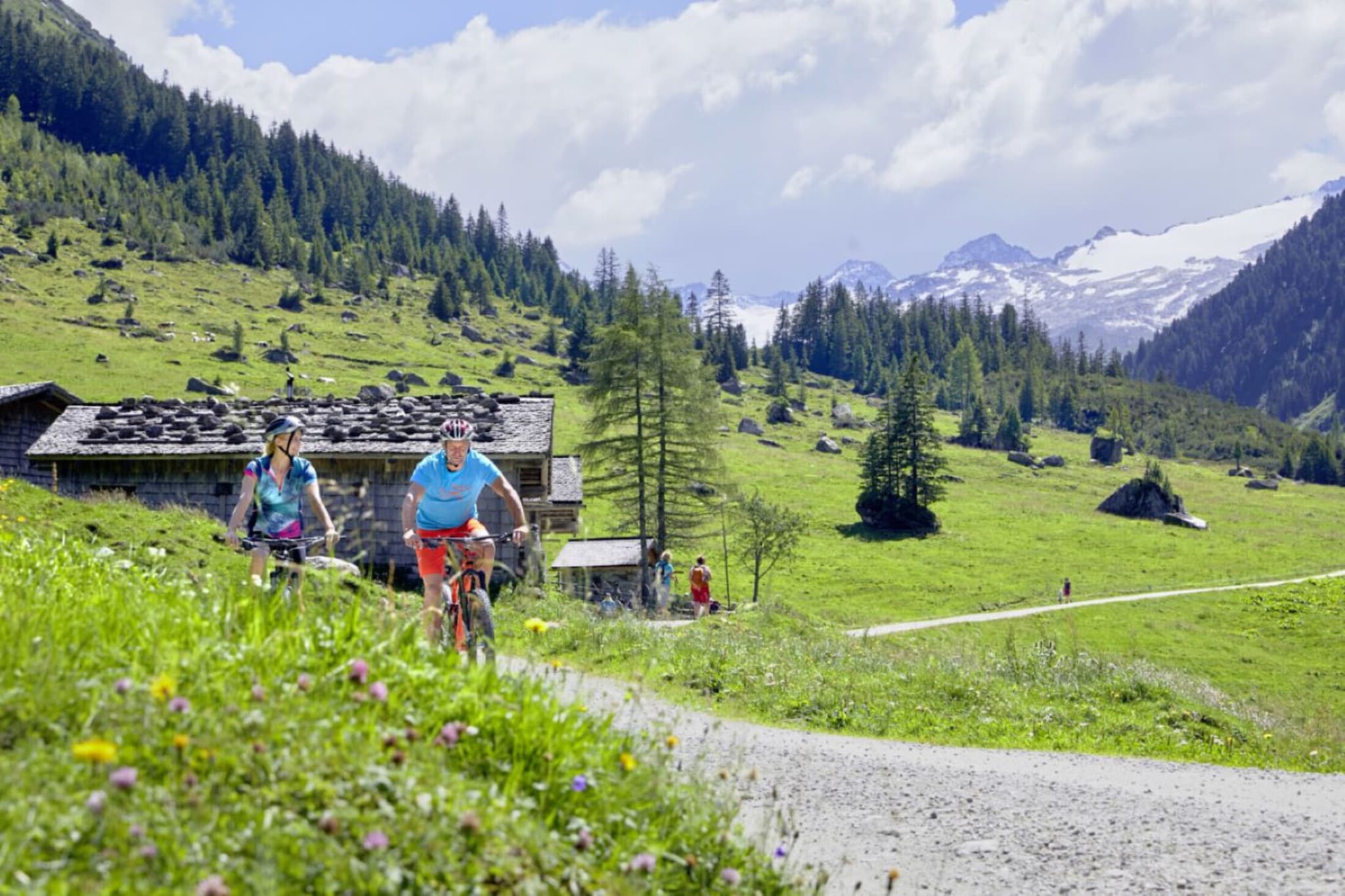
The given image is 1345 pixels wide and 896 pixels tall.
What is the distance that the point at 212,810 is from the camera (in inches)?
127

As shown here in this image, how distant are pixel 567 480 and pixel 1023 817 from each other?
3587 centimetres

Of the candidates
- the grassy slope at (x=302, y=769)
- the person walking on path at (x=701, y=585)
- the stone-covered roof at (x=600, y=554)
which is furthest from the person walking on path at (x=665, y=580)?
the grassy slope at (x=302, y=769)

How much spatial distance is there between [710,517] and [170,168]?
7570 inches

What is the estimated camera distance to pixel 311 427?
29.3m

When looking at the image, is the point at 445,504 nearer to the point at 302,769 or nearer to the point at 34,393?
the point at 302,769

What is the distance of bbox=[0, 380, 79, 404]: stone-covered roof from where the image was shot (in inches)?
1325

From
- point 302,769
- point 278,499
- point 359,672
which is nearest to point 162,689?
point 302,769

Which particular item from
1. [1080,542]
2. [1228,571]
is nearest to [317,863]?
[1228,571]

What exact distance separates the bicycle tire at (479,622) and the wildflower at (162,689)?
13.1ft

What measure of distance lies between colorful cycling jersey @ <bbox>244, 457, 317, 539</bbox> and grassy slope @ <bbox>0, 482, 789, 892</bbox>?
3.76 meters

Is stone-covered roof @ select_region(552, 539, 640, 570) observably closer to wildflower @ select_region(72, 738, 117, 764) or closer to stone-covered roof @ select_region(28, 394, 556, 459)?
stone-covered roof @ select_region(28, 394, 556, 459)

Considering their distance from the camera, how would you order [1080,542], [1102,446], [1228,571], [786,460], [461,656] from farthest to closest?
1. [1102,446]
2. [786,460]
3. [1080,542]
4. [1228,571]
5. [461,656]

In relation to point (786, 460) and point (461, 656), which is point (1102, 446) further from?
point (461, 656)

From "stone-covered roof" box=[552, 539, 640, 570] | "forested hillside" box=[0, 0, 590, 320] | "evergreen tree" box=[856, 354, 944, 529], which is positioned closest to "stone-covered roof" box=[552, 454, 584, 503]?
"stone-covered roof" box=[552, 539, 640, 570]
